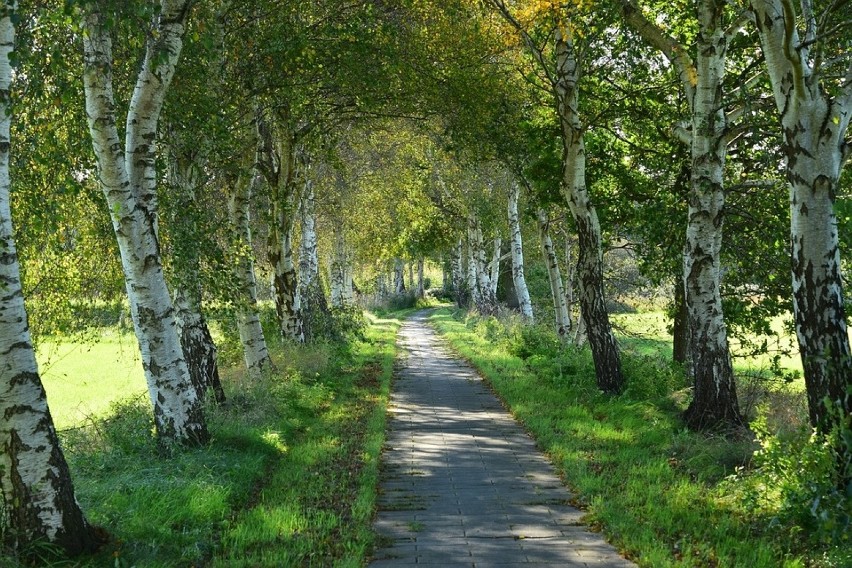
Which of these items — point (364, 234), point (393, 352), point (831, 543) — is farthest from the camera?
point (364, 234)

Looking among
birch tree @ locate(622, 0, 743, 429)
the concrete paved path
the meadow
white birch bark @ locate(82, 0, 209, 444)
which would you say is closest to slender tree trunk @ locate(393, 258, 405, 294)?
the meadow

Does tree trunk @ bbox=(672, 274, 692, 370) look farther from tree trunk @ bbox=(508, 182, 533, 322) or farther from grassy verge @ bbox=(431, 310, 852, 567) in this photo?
tree trunk @ bbox=(508, 182, 533, 322)

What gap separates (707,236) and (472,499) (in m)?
4.77

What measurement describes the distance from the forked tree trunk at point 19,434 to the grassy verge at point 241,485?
38 centimetres

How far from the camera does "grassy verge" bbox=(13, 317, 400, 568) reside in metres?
6.06

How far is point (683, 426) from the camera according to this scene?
9.79m

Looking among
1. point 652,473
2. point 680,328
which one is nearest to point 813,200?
point 652,473

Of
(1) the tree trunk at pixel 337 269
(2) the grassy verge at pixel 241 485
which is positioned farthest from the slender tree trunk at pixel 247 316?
(1) the tree trunk at pixel 337 269

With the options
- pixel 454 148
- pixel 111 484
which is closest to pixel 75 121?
pixel 111 484

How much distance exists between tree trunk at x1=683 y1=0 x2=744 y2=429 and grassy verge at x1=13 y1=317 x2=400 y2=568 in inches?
179

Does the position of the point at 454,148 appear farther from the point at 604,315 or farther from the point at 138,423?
the point at 138,423

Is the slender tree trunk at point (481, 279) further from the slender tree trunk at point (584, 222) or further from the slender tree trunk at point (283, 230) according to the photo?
the slender tree trunk at point (584, 222)

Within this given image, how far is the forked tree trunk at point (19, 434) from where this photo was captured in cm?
520

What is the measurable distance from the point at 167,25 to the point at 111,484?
5.07 meters
